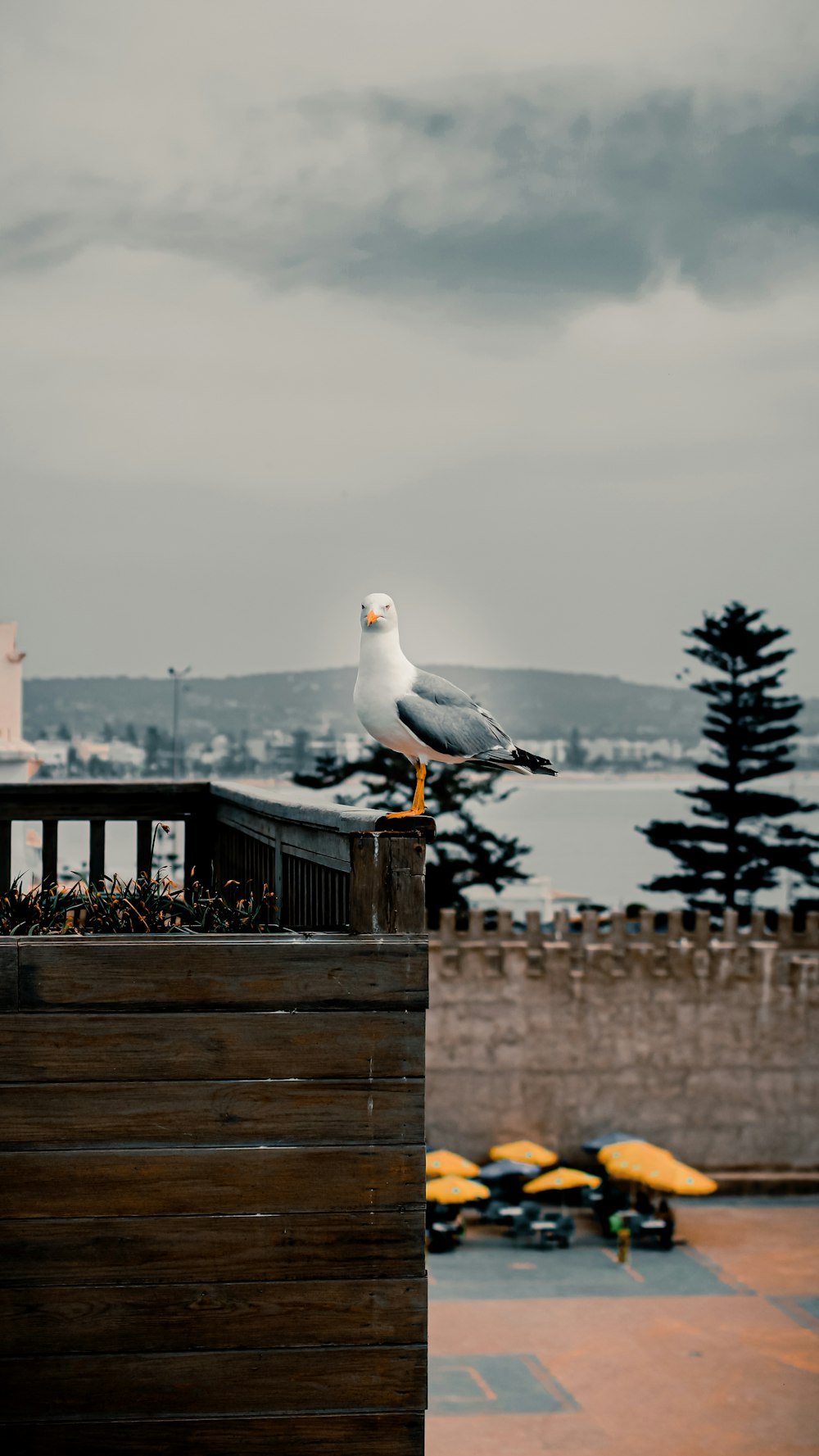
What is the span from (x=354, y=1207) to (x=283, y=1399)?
407 mm

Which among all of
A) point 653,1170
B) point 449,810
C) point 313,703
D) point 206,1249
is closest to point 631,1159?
point 653,1170

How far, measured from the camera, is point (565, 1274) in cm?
1736

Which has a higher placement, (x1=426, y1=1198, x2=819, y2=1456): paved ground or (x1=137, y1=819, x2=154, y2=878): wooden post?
(x1=137, y1=819, x2=154, y2=878): wooden post

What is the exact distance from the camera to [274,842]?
445 centimetres

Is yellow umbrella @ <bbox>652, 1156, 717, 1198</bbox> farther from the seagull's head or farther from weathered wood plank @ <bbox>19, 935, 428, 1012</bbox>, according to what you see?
weathered wood plank @ <bbox>19, 935, 428, 1012</bbox>

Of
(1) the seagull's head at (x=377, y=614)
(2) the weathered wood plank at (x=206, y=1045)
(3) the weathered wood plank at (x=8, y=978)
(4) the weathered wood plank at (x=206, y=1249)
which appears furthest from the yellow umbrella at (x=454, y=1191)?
(3) the weathered wood plank at (x=8, y=978)

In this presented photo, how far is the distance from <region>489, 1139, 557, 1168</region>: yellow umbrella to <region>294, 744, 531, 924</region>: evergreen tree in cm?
1346

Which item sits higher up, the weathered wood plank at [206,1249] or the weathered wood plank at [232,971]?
the weathered wood plank at [232,971]

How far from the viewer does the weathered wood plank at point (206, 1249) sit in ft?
11.0

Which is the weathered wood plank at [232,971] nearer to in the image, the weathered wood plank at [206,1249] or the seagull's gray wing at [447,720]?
the weathered wood plank at [206,1249]

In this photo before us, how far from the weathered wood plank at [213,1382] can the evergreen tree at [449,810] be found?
29.0 meters

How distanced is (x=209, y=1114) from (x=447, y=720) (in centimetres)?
137

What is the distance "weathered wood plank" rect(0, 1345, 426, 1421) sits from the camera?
336cm

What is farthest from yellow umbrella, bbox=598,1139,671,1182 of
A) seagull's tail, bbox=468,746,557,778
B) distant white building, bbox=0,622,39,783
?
seagull's tail, bbox=468,746,557,778
